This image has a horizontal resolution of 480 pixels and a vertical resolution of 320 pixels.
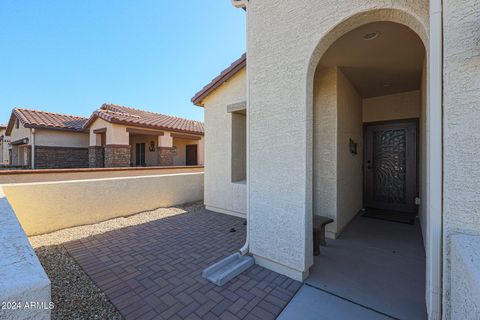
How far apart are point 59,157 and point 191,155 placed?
787cm

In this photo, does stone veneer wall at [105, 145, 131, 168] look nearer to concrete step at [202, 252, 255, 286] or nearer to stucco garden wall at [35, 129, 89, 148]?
stucco garden wall at [35, 129, 89, 148]

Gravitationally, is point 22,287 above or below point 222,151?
below

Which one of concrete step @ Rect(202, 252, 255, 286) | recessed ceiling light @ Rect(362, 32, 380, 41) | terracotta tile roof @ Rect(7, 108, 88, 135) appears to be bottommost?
concrete step @ Rect(202, 252, 255, 286)

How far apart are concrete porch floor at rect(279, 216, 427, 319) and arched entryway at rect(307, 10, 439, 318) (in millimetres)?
17

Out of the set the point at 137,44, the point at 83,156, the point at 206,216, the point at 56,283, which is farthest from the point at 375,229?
the point at 83,156

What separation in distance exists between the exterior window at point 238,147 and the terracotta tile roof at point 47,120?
1116 cm

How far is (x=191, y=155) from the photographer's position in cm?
1530

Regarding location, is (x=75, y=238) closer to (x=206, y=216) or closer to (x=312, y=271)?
(x=206, y=216)

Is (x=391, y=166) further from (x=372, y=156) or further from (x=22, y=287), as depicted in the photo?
(x=22, y=287)

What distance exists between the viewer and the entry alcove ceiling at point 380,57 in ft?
11.0


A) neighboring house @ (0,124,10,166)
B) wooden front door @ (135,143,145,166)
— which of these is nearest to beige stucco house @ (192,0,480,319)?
wooden front door @ (135,143,145,166)

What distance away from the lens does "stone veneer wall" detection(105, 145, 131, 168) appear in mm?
10336

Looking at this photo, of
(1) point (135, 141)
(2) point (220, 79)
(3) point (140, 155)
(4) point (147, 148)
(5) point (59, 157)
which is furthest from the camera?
(1) point (135, 141)

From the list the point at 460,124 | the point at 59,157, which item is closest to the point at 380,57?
the point at 460,124
